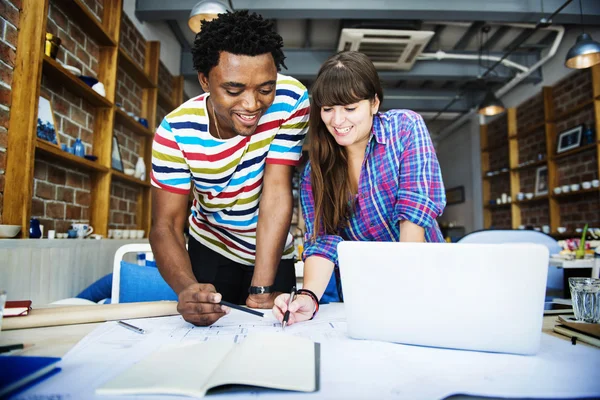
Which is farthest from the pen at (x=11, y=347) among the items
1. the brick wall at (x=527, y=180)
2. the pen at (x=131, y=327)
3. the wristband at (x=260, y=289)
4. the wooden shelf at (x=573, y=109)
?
the brick wall at (x=527, y=180)

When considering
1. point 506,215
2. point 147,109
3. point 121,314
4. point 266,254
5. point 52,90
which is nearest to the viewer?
point 121,314

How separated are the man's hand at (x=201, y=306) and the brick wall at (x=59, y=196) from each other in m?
1.95

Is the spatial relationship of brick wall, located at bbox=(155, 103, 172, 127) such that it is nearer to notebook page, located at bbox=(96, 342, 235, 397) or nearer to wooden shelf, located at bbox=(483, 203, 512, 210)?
notebook page, located at bbox=(96, 342, 235, 397)

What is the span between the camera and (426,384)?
1.77 ft

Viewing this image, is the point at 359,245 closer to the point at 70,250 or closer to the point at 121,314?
the point at 121,314

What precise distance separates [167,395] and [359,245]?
1.25 ft

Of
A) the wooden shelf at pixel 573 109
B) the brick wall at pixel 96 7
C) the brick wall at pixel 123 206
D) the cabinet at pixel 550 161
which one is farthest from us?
the cabinet at pixel 550 161

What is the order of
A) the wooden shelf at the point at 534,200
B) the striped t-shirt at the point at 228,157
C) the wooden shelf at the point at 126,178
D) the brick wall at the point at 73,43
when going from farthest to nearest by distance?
the wooden shelf at the point at 534,200, the wooden shelf at the point at 126,178, the brick wall at the point at 73,43, the striped t-shirt at the point at 228,157

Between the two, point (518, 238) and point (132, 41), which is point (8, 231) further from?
point (518, 238)

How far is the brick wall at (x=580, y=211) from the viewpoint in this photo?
4707 mm

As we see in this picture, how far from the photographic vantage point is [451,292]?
0.68 meters

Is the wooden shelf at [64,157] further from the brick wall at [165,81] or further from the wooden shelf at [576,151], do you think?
the wooden shelf at [576,151]

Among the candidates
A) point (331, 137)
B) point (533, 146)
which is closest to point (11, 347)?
point (331, 137)

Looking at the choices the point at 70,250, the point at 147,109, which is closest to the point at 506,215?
the point at 147,109
